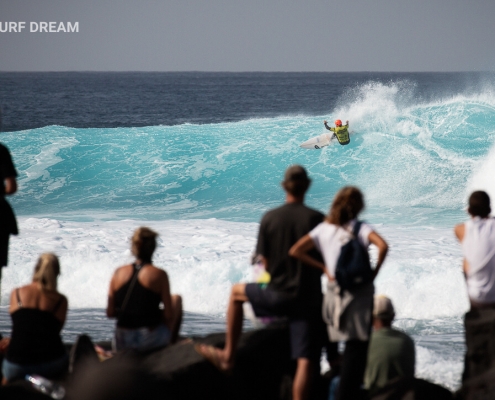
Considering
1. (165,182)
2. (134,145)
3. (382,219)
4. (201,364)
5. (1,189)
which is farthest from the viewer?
(134,145)

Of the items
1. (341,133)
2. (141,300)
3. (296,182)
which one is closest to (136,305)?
(141,300)

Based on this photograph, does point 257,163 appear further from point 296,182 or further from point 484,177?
point 296,182

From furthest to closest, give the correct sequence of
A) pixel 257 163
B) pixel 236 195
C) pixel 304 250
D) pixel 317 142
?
pixel 317 142
pixel 257 163
pixel 236 195
pixel 304 250

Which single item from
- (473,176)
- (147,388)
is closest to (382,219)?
(473,176)

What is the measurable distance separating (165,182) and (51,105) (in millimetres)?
51475

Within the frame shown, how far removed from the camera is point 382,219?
16.4 meters

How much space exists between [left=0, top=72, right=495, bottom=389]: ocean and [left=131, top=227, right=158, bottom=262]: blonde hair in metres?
3.06

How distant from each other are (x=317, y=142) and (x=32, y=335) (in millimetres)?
19571

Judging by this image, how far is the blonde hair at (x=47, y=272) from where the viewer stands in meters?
4.18

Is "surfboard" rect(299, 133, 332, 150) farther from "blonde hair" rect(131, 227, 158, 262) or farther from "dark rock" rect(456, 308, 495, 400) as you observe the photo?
"blonde hair" rect(131, 227, 158, 262)

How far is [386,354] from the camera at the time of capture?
4.53m

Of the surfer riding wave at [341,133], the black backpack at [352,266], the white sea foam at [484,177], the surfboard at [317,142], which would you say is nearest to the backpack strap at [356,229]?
the black backpack at [352,266]

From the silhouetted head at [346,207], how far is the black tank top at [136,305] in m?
1.16

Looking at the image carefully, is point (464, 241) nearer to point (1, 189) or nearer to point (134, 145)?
point (1, 189)
